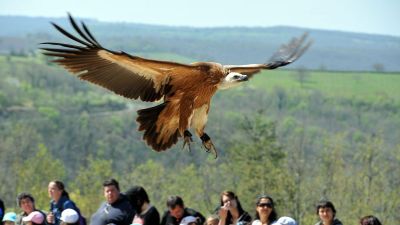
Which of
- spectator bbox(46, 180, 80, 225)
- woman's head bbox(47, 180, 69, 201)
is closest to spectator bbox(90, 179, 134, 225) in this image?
spectator bbox(46, 180, 80, 225)

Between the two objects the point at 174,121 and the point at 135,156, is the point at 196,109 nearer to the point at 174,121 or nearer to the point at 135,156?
the point at 174,121

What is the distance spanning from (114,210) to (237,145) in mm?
30013

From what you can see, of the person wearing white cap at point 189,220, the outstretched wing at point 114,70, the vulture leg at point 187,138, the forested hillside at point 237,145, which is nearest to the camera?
the vulture leg at point 187,138

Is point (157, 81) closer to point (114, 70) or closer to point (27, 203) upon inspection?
point (114, 70)

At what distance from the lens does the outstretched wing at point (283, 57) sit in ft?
30.1

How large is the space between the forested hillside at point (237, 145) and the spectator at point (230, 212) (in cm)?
85

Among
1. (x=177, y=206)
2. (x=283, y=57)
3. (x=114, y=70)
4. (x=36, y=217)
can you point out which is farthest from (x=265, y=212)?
(x=36, y=217)

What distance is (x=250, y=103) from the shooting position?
359 feet

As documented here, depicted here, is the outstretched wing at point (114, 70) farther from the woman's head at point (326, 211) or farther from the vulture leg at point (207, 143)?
the woman's head at point (326, 211)

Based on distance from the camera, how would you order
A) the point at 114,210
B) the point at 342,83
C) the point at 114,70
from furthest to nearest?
the point at 342,83
the point at 114,210
the point at 114,70

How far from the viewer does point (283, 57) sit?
1023 cm

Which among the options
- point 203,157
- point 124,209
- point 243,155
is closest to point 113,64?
point 124,209

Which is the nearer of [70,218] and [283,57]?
[70,218]

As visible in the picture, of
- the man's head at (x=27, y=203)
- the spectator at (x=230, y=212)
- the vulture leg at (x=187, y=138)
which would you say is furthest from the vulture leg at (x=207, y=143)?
the man's head at (x=27, y=203)
